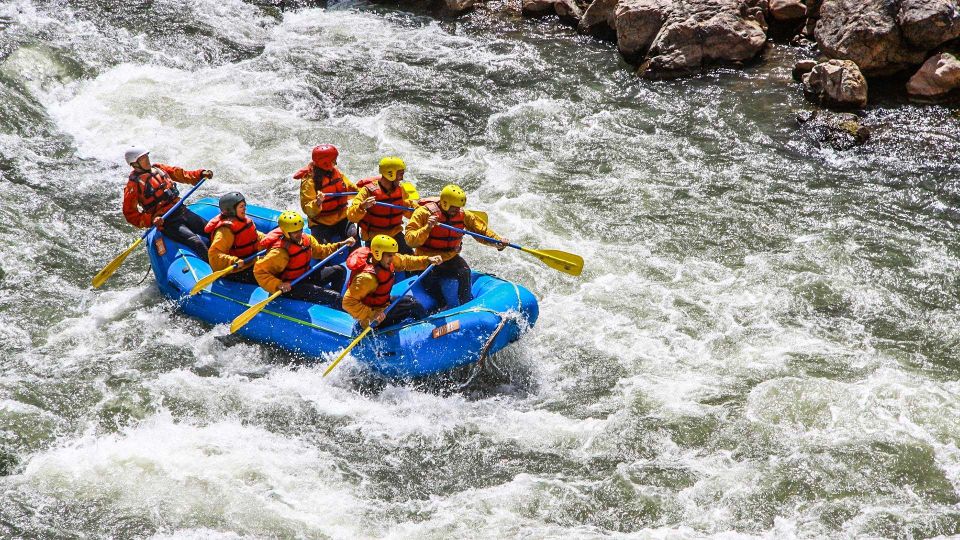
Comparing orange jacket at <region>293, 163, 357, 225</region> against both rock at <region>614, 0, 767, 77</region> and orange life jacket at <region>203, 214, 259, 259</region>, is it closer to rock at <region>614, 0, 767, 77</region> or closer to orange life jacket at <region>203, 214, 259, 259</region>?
orange life jacket at <region>203, 214, 259, 259</region>

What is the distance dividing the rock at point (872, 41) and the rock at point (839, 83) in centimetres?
25

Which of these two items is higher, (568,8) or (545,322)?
(568,8)

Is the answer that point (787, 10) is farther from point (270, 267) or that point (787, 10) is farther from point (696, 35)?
point (270, 267)

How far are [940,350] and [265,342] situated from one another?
586cm

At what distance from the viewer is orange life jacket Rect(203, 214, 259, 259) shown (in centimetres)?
833

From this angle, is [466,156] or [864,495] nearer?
[864,495]

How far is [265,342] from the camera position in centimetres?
827

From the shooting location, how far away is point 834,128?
37.1 feet

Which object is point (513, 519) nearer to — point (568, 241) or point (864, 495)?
point (864, 495)

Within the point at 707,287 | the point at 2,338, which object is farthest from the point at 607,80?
the point at 2,338

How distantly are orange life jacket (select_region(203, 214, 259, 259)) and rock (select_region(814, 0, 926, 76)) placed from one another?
783cm

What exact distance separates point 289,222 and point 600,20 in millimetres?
7966

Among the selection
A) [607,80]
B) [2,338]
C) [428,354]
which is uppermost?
[607,80]

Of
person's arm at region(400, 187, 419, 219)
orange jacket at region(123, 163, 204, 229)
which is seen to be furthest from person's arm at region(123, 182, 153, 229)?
person's arm at region(400, 187, 419, 219)
